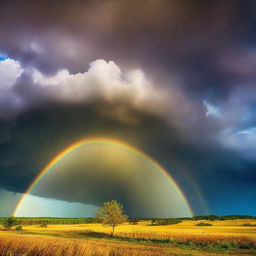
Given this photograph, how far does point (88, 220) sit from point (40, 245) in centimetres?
17493

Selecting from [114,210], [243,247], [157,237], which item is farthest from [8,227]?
[243,247]

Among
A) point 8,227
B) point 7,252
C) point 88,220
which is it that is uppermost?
point 88,220

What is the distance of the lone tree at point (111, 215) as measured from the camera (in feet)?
238

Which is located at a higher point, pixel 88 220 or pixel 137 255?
pixel 88 220

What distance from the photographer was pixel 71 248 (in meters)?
16.9

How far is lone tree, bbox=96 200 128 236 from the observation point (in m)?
72.4

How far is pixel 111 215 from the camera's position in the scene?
73.3 metres

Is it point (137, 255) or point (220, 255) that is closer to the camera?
point (137, 255)

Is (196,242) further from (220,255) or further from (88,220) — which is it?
(88,220)

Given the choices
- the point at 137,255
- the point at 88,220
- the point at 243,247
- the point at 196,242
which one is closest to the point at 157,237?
the point at 196,242

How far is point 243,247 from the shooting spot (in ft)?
138

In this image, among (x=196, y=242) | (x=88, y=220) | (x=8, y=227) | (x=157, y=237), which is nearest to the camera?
(x=196, y=242)

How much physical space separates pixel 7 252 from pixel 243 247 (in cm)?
3721

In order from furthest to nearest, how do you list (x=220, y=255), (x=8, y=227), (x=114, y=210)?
(x=8, y=227)
(x=114, y=210)
(x=220, y=255)
